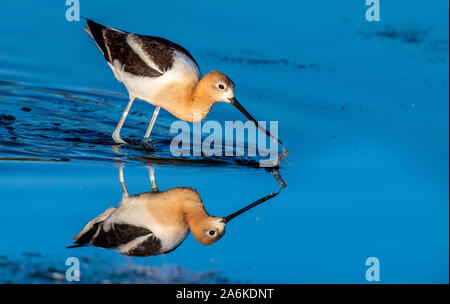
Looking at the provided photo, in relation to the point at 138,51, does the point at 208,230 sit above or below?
below

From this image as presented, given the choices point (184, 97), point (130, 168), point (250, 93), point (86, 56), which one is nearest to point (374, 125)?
point (250, 93)

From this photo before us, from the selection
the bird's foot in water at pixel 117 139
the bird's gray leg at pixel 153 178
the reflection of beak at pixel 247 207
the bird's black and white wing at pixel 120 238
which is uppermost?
the bird's foot in water at pixel 117 139

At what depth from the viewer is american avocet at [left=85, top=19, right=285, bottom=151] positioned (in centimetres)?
784

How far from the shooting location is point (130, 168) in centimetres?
704

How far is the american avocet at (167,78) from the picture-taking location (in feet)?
25.7

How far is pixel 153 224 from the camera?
5969 millimetres

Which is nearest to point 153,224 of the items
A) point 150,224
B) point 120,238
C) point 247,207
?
point 150,224

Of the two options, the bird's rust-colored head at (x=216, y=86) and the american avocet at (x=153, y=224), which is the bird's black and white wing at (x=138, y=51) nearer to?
the bird's rust-colored head at (x=216, y=86)

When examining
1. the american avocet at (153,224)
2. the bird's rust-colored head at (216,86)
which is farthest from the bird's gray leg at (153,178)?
the bird's rust-colored head at (216,86)

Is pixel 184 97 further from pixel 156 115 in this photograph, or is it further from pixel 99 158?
pixel 99 158

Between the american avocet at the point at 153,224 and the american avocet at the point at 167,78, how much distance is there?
1654 millimetres

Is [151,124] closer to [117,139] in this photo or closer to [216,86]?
[117,139]

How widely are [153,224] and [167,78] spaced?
91.2 inches
